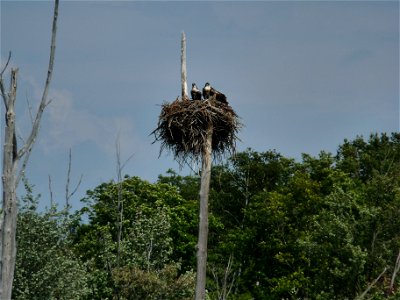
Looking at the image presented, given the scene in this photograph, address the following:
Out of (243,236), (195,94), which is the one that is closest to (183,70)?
(195,94)

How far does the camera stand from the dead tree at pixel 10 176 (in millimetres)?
9930

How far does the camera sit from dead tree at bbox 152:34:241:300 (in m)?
21.0

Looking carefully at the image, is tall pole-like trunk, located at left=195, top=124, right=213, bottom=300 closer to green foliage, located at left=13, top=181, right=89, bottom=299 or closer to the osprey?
the osprey

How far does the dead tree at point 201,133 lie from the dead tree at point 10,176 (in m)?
→ 10.6

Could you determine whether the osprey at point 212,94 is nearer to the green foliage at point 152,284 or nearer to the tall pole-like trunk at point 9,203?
the tall pole-like trunk at point 9,203

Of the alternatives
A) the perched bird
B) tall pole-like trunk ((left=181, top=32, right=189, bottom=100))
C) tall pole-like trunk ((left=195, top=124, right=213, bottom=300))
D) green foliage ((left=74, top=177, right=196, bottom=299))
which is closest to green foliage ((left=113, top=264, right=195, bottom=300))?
green foliage ((left=74, top=177, right=196, bottom=299))

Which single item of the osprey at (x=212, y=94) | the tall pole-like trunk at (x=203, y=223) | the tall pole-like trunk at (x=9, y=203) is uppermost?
the osprey at (x=212, y=94)

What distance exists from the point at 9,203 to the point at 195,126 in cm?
1131

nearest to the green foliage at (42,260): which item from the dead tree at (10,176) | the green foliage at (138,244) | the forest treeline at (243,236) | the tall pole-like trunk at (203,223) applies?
the forest treeline at (243,236)

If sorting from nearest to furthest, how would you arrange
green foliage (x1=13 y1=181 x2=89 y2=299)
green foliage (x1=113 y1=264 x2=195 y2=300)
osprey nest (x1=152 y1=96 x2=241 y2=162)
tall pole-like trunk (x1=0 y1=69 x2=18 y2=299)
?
tall pole-like trunk (x1=0 y1=69 x2=18 y2=299)
osprey nest (x1=152 y1=96 x2=241 y2=162)
green foliage (x1=13 y1=181 x2=89 y2=299)
green foliage (x1=113 y1=264 x2=195 y2=300)

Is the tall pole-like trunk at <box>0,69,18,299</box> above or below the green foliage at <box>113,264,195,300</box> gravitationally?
below

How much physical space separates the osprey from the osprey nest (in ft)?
0.69

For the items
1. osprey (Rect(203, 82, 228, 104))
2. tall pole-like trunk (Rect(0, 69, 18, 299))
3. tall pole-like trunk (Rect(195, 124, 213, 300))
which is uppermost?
osprey (Rect(203, 82, 228, 104))

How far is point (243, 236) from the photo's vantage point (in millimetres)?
46000
